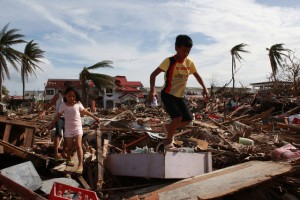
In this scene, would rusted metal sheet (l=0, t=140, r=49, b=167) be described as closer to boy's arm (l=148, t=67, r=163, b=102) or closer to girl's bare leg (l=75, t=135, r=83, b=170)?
girl's bare leg (l=75, t=135, r=83, b=170)

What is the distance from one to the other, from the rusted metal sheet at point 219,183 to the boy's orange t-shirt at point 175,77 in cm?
123

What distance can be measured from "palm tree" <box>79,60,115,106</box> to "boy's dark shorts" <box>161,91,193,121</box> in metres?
23.0

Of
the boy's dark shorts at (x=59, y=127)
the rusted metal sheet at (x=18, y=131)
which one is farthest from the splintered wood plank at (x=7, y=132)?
the boy's dark shorts at (x=59, y=127)

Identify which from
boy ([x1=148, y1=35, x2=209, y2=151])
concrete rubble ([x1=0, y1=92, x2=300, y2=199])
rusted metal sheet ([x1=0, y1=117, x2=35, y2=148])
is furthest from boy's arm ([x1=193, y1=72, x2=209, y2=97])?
rusted metal sheet ([x1=0, y1=117, x2=35, y2=148])

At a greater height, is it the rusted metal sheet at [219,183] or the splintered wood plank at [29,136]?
the splintered wood plank at [29,136]

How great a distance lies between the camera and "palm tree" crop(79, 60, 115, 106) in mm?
28106

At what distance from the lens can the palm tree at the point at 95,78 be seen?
92.2 feet

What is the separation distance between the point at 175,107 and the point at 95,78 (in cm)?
2528

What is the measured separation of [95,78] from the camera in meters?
29.6

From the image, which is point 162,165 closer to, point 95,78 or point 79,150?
point 79,150

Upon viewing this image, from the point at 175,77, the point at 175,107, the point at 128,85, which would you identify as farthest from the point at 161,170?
the point at 128,85

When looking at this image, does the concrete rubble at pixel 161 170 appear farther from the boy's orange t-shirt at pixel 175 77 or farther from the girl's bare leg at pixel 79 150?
the boy's orange t-shirt at pixel 175 77

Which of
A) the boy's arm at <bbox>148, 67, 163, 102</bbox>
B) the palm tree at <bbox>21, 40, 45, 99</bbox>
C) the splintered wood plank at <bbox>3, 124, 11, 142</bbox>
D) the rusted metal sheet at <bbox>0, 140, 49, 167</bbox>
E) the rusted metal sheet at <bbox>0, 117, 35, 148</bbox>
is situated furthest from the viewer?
the palm tree at <bbox>21, 40, 45, 99</bbox>

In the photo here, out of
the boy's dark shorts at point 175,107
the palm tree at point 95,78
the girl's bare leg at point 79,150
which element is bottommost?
the girl's bare leg at point 79,150
